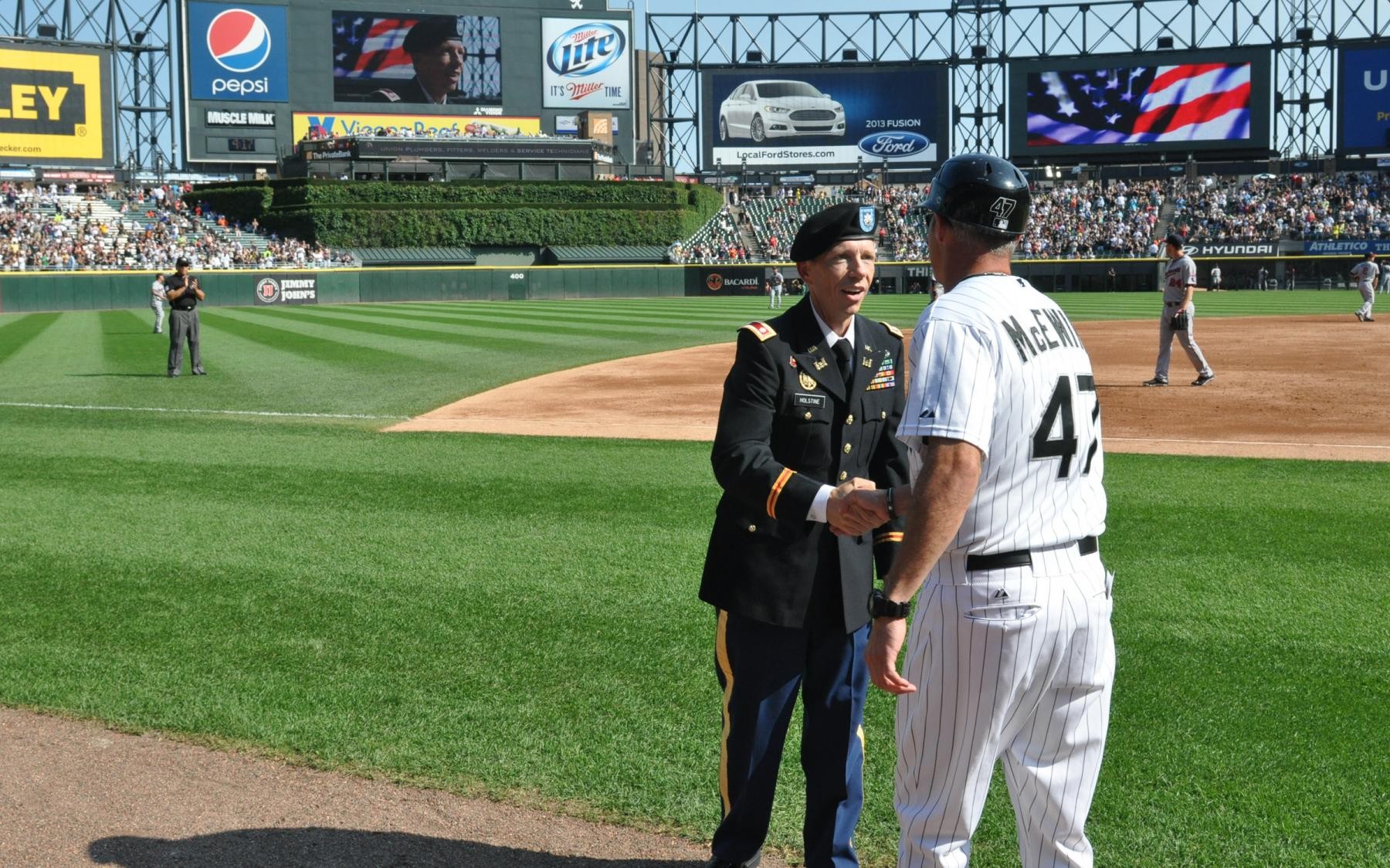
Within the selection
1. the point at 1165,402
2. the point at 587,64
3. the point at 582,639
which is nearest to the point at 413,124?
the point at 587,64

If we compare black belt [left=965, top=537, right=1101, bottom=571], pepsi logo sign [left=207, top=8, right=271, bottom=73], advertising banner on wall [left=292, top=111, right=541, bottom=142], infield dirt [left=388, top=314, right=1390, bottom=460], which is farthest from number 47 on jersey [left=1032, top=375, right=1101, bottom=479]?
pepsi logo sign [left=207, top=8, right=271, bottom=73]

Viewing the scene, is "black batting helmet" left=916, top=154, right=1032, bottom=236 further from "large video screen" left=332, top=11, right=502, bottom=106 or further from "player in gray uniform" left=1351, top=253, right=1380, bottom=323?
"large video screen" left=332, top=11, right=502, bottom=106

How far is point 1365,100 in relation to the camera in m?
63.4

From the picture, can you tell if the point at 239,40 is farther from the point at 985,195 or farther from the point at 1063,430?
the point at 1063,430

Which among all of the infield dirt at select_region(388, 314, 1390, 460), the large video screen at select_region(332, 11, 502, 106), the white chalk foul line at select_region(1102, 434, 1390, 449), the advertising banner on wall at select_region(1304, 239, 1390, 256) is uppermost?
the large video screen at select_region(332, 11, 502, 106)

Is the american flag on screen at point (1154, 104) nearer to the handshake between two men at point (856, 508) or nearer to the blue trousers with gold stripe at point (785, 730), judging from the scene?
the blue trousers with gold stripe at point (785, 730)

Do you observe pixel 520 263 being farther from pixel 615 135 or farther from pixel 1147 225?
pixel 1147 225

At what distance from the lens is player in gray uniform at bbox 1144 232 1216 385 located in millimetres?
16859

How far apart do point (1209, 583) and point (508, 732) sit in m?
4.17

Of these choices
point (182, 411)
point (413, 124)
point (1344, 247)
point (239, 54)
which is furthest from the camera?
point (413, 124)

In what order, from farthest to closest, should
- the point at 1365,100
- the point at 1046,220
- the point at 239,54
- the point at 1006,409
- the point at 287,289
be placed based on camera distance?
the point at 239,54 → the point at 1046,220 → the point at 1365,100 → the point at 287,289 → the point at 1006,409

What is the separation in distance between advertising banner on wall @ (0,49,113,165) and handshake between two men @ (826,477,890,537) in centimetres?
6436

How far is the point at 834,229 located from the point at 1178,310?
14.6 m

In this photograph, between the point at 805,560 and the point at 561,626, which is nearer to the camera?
the point at 805,560
